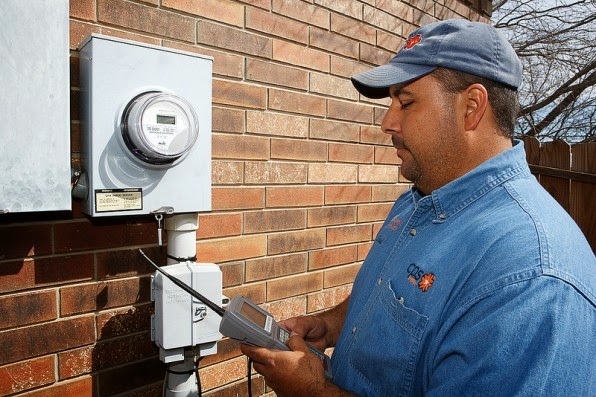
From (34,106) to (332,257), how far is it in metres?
1.59

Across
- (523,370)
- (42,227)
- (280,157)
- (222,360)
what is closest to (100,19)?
(42,227)

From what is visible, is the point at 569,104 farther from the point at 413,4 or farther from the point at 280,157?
the point at 280,157

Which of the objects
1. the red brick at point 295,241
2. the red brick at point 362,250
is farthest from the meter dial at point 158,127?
the red brick at point 362,250

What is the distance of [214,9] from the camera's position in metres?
1.87

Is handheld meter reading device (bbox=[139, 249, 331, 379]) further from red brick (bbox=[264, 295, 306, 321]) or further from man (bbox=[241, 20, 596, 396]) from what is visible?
red brick (bbox=[264, 295, 306, 321])

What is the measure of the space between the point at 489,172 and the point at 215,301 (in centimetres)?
92

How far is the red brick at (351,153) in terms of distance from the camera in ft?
7.88

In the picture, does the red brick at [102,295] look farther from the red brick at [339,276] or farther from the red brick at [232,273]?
the red brick at [339,276]

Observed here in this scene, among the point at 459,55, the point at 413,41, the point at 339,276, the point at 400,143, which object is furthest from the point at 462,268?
the point at 339,276

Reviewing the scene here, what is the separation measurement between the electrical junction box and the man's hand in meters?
0.19

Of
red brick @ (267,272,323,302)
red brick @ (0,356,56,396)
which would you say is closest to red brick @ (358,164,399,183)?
red brick @ (267,272,323,302)

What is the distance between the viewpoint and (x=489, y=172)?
52.0 inches

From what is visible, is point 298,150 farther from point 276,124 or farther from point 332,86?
point 332,86

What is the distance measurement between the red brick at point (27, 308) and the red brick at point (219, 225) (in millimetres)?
556
